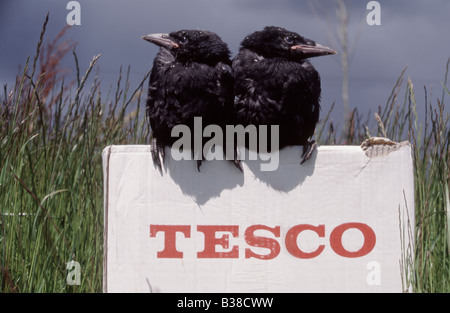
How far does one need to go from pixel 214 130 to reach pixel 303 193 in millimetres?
320

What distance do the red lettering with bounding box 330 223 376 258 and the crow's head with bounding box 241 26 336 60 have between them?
0.51m

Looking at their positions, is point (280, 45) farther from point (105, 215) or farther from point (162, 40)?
point (105, 215)

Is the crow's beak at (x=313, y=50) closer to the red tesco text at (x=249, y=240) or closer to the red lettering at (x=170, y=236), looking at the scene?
the red tesco text at (x=249, y=240)

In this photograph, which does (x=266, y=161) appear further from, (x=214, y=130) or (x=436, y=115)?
(x=436, y=115)

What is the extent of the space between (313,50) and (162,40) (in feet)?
1.44

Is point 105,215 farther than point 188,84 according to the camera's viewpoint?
Yes

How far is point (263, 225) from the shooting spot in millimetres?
1701

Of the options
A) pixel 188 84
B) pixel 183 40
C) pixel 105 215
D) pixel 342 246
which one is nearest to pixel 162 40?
pixel 183 40

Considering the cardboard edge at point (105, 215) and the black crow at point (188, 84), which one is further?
the cardboard edge at point (105, 215)

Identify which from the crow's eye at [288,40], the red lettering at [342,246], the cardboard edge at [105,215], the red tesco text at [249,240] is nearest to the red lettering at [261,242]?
the red tesco text at [249,240]

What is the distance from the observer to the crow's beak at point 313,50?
170cm

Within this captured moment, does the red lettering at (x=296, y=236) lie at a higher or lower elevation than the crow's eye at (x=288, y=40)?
lower
